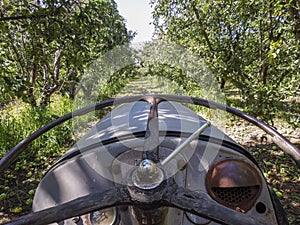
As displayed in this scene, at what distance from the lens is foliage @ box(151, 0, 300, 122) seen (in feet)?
12.1

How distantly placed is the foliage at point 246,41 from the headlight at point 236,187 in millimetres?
2247

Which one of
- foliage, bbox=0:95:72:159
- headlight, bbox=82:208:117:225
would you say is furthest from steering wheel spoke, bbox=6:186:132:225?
foliage, bbox=0:95:72:159

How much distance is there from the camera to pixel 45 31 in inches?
114

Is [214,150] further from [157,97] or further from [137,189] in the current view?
[137,189]

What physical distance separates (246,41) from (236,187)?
19.8 feet

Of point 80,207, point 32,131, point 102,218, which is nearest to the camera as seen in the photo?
point 80,207

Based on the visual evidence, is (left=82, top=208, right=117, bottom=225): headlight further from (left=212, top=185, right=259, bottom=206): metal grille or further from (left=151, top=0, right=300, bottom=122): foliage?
(left=151, top=0, right=300, bottom=122): foliage

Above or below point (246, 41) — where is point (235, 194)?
below

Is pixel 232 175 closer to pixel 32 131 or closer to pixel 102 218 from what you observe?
pixel 102 218

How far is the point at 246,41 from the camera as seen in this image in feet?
21.4

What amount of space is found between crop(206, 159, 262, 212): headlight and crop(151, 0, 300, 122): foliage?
7.37 feet

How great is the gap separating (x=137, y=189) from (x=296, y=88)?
141 inches

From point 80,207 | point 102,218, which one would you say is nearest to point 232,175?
point 102,218

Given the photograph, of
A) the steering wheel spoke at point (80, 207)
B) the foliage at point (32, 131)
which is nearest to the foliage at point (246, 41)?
the steering wheel spoke at point (80, 207)
